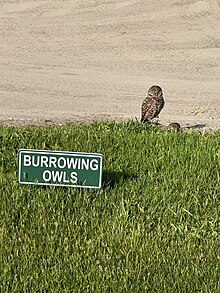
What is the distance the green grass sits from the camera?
11.7 ft

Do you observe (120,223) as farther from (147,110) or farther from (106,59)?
(106,59)

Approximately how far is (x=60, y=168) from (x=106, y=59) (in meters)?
7.41

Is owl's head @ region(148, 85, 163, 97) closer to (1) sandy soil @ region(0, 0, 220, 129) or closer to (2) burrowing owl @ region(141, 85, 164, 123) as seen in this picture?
(2) burrowing owl @ region(141, 85, 164, 123)

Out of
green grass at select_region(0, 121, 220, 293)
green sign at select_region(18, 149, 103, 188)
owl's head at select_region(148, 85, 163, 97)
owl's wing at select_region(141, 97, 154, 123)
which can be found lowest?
green grass at select_region(0, 121, 220, 293)

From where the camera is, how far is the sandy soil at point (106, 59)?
8.42 meters

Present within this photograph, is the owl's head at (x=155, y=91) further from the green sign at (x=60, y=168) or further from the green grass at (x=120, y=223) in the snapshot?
the green sign at (x=60, y=168)

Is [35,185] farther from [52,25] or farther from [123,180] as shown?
[52,25]

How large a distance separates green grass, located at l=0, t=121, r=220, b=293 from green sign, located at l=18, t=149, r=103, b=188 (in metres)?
0.13

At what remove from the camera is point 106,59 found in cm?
1144

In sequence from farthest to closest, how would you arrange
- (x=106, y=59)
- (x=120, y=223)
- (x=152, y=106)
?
(x=106, y=59) < (x=152, y=106) < (x=120, y=223)

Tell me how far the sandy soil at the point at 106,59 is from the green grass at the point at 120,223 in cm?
249

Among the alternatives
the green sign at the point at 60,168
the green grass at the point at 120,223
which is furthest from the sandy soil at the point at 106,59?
the green sign at the point at 60,168

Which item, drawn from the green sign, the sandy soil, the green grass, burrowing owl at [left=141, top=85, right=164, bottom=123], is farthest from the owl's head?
the green sign

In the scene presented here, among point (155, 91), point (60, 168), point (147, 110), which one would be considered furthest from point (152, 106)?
point (60, 168)
